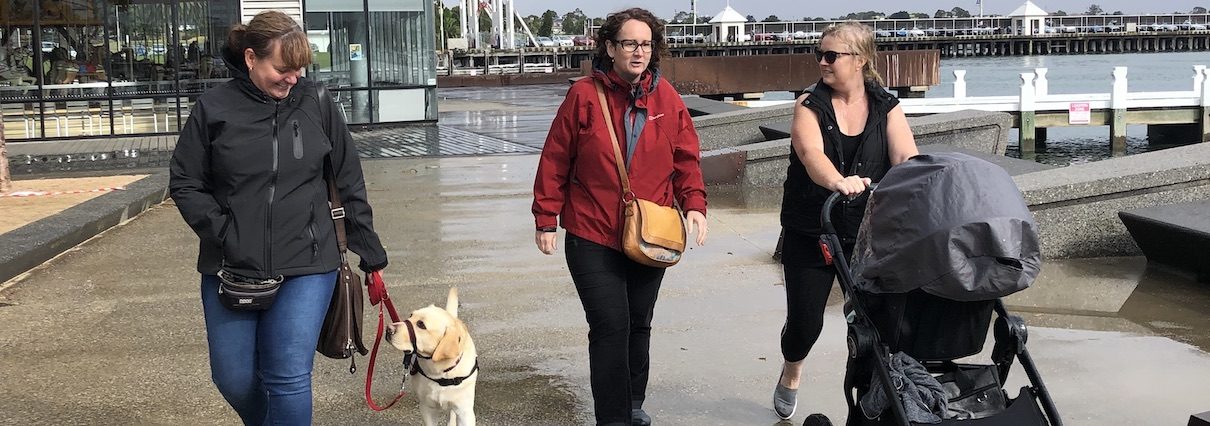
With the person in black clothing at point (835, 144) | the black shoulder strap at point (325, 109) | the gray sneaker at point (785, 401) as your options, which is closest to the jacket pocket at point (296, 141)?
the black shoulder strap at point (325, 109)

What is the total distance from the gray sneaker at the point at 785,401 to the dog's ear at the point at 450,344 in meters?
1.45

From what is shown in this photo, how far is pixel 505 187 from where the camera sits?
43.9ft

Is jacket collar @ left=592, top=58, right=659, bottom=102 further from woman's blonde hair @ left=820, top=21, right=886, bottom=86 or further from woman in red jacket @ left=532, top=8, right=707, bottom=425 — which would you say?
woman's blonde hair @ left=820, top=21, right=886, bottom=86

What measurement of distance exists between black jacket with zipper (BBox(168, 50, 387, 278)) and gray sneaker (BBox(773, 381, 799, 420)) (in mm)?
2015

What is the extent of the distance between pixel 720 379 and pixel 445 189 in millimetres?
7699

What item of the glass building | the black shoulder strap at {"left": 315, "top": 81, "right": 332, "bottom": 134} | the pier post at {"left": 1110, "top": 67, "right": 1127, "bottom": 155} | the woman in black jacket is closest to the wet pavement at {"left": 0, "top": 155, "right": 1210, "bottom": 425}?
the woman in black jacket

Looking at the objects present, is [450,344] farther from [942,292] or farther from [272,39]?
[942,292]

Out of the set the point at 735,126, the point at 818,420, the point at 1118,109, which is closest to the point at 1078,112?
the point at 1118,109

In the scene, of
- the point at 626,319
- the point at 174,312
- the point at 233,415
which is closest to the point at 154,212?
the point at 174,312

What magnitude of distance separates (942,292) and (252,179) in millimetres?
2052

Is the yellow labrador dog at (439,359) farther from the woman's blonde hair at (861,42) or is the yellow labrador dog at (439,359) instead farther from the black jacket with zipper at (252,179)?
the woman's blonde hair at (861,42)

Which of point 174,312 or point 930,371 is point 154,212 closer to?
point 174,312

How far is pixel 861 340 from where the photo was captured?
393cm

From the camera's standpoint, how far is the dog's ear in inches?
174
